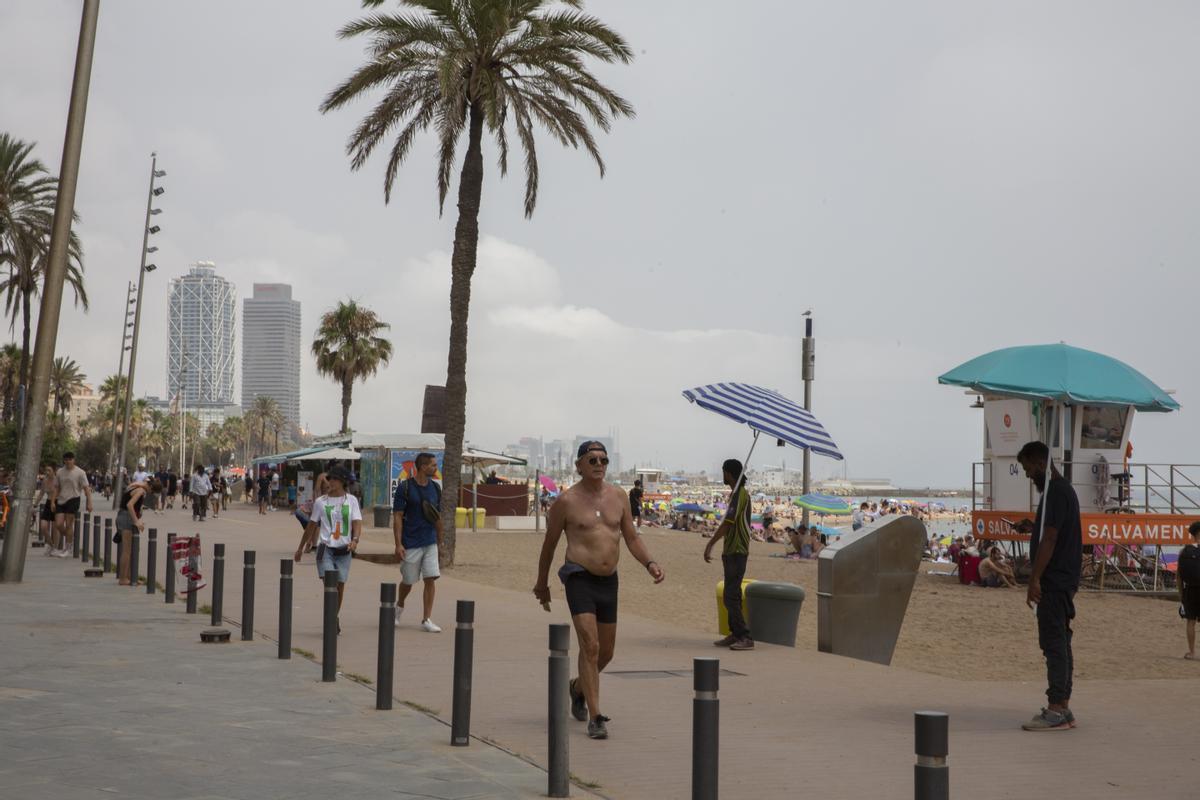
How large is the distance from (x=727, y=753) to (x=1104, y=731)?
2862mm

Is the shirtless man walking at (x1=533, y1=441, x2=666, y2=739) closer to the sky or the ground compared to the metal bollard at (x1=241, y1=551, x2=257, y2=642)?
closer to the sky

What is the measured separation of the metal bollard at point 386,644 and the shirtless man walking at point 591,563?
0.95m

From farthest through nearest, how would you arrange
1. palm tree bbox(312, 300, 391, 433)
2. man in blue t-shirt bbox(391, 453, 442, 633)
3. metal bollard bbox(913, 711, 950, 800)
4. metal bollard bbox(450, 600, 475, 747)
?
palm tree bbox(312, 300, 391, 433) < man in blue t-shirt bbox(391, 453, 442, 633) < metal bollard bbox(450, 600, 475, 747) < metal bollard bbox(913, 711, 950, 800)

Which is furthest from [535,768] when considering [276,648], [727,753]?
[276,648]

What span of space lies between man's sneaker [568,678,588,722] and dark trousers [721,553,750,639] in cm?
440

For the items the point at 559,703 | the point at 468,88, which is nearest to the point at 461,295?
the point at 468,88

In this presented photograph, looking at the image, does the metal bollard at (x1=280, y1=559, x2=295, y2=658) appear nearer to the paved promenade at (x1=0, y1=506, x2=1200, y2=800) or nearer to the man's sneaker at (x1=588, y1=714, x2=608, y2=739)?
the paved promenade at (x1=0, y1=506, x2=1200, y2=800)

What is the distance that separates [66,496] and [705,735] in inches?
780

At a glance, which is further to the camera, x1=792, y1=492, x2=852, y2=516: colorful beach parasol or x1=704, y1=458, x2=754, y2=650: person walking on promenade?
x1=792, y1=492, x2=852, y2=516: colorful beach parasol

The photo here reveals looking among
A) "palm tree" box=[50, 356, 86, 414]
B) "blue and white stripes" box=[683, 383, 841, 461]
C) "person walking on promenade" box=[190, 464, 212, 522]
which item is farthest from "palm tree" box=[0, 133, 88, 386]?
"palm tree" box=[50, 356, 86, 414]

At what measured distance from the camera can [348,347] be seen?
5991cm

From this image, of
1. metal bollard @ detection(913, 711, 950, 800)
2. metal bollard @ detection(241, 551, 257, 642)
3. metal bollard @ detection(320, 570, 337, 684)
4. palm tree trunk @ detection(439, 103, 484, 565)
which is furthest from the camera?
palm tree trunk @ detection(439, 103, 484, 565)

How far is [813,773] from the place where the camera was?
21.6 feet

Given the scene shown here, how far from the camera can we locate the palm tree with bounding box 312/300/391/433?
59969 mm
